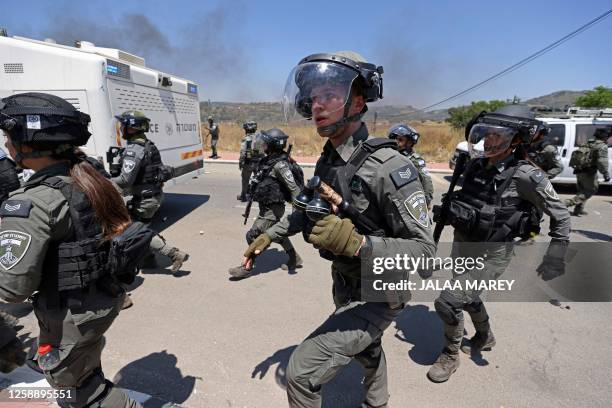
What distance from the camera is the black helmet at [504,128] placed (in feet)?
8.50

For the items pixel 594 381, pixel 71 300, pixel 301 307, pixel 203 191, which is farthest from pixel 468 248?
pixel 203 191

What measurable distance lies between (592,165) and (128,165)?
8.19 m

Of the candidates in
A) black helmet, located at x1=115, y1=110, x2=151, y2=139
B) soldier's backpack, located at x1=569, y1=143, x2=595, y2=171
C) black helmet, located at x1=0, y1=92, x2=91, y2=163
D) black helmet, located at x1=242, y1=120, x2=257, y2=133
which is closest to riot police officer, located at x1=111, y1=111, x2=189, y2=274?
black helmet, located at x1=115, y1=110, x2=151, y2=139

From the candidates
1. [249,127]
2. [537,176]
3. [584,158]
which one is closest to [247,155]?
[249,127]

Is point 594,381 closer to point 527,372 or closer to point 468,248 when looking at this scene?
point 527,372

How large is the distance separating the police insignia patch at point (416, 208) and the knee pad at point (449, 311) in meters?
1.31

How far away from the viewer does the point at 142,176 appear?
4.46m

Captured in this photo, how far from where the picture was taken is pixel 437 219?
2.99 meters

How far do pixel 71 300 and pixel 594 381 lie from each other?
3573 mm

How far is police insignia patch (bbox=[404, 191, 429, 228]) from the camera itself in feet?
5.11

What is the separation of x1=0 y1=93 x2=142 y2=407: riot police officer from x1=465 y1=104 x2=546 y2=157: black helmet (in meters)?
2.56

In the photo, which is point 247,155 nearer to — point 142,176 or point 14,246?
point 142,176

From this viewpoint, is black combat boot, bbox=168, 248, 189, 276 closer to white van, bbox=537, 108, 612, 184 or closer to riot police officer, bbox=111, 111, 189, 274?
riot police officer, bbox=111, 111, 189, 274

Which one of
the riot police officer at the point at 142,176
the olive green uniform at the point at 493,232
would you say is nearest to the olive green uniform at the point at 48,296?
the olive green uniform at the point at 493,232
